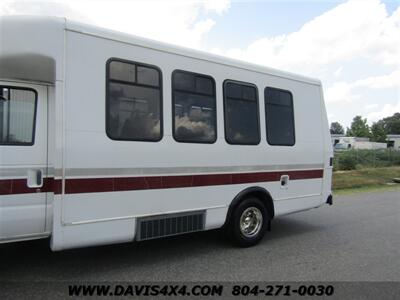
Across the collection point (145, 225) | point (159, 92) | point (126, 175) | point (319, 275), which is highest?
point (159, 92)

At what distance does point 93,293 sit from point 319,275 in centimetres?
283

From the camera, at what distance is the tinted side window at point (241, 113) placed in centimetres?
611

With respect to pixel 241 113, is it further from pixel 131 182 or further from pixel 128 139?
pixel 131 182

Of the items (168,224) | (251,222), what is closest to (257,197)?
(251,222)

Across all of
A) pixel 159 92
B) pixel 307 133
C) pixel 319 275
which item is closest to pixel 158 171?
pixel 159 92

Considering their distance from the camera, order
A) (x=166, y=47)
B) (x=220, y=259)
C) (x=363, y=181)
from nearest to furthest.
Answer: (x=166, y=47), (x=220, y=259), (x=363, y=181)

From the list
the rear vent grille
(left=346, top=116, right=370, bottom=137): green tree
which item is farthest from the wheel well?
(left=346, top=116, right=370, bottom=137): green tree

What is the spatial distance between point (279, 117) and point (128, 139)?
9.74 ft

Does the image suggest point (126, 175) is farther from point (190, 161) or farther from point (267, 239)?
point (267, 239)

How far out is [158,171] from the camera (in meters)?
5.27

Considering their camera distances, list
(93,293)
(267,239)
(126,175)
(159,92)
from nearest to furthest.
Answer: (93,293) → (126,175) → (159,92) → (267,239)

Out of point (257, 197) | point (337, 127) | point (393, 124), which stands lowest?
point (257, 197)

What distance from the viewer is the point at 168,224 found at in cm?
542

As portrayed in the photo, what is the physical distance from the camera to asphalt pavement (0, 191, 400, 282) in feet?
16.7
